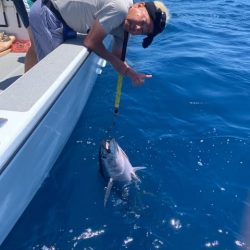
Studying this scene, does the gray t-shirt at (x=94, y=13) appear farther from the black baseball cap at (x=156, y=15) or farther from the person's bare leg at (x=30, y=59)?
the person's bare leg at (x=30, y=59)

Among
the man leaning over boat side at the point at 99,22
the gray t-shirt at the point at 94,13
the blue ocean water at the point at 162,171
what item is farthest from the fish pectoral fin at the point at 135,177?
the gray t-shirt at the point at 94,13

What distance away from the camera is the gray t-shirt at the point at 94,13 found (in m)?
3.44

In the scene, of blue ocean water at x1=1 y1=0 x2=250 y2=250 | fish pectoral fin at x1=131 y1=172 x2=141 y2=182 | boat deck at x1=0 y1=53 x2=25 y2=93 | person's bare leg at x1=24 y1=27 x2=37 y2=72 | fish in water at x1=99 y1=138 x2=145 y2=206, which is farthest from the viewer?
boat deck at x1=0 y1=53 x2=25 y2=93

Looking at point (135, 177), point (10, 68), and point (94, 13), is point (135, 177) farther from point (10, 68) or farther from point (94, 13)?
point (10, 68)

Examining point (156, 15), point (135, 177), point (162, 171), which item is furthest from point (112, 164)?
point (156, 15)

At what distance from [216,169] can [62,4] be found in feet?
7.63

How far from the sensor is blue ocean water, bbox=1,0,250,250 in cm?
325

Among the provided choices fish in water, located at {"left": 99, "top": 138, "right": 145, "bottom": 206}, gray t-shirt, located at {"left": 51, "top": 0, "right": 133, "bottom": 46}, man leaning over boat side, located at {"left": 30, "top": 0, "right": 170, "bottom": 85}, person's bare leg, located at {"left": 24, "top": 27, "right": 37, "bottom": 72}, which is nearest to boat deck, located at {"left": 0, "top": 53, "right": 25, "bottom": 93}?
person's bare leg, located at {"left": 24, "top": 27, "right": 37, "bottom": 72}

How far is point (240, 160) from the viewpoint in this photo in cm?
419

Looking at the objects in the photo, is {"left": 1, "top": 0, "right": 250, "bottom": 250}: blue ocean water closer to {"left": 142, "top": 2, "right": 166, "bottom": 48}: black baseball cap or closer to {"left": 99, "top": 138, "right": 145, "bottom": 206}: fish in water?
{"left": 99, "top": 138, "right": 145, "bottom": 206}: fish in water

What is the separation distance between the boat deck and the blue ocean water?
1007 mm

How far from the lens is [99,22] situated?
3.48 metres

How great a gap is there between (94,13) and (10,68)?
6.11 ft

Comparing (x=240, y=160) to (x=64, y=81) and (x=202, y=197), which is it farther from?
(x=64, y=81)
